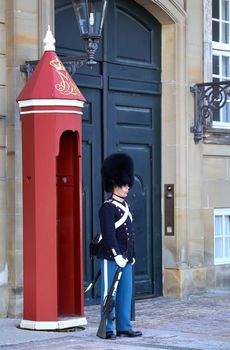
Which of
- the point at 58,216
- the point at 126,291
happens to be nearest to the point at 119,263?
the point at 126,291

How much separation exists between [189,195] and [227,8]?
2.93 m

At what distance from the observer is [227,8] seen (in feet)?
44.1

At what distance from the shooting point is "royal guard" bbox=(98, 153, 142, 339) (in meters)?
8.80

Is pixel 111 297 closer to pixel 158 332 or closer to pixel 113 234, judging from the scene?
pixel 113 234

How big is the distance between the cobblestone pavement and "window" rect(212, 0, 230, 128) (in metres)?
2.85

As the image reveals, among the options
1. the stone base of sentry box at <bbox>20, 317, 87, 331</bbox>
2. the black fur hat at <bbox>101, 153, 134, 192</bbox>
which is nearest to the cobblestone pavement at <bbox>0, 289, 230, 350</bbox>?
the stone base of sentry box at <bbox>20, 317, 87, 331</bbox>

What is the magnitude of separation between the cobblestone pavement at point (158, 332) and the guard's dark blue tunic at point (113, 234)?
32.1 inches

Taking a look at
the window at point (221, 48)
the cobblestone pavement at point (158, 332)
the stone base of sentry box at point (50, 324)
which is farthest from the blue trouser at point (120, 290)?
the window at point (221, 48)

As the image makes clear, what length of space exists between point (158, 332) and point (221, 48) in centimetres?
528

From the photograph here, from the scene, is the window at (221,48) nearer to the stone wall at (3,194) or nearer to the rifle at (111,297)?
the stone wall at (3,194)

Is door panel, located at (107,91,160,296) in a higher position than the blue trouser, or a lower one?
higher

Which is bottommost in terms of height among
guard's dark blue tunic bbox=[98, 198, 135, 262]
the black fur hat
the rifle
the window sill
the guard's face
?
the rifle

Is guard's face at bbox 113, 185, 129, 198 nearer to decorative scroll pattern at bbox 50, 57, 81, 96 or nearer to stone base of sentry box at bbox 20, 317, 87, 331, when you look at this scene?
decorative scroll pattern at bbox 50, 57, 81, 96

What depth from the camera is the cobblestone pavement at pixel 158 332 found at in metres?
8.49
